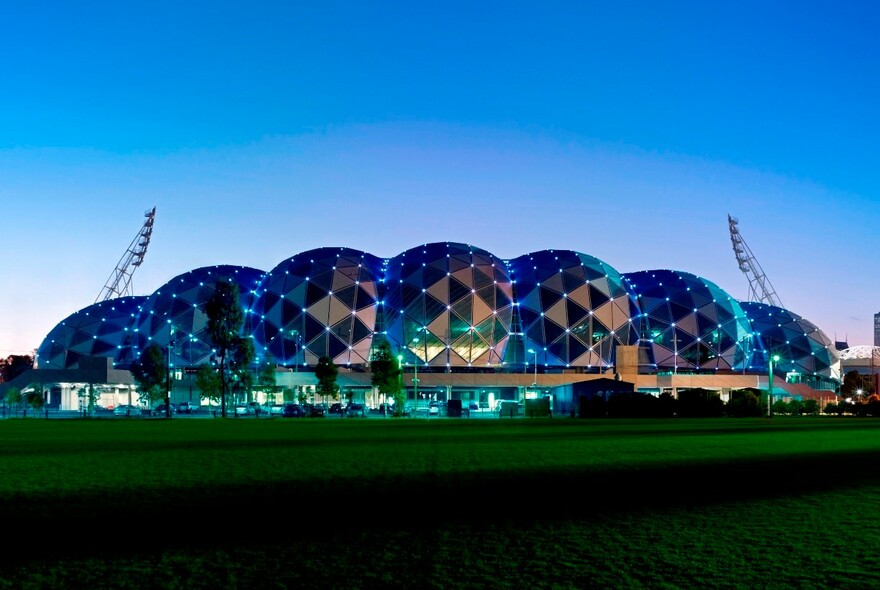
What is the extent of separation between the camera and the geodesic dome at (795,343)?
122 metres

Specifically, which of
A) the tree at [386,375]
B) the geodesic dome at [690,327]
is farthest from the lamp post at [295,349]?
the geodesic dome at [690,327]

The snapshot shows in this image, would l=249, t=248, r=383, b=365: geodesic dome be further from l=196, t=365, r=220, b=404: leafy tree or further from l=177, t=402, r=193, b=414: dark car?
l=196, t=365, r=220, b=404: leafy tree

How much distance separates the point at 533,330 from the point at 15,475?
81966 millimetres

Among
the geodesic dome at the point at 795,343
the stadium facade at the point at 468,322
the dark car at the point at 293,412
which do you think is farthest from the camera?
the geodesic dome at the point at 795,343

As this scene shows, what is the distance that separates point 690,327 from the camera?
10500cm

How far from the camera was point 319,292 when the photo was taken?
9469 centimetres

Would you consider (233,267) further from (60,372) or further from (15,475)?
(15,475)

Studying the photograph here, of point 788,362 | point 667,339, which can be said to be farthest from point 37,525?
point 788,362

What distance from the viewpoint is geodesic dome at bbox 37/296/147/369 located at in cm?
11588

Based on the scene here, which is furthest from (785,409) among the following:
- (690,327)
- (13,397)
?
(13,397)

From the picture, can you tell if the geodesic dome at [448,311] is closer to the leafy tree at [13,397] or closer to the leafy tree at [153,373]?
the leafy tree at [153,373]

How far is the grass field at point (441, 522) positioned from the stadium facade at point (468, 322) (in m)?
71.7

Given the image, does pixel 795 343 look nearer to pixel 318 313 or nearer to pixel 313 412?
pixel 318 313

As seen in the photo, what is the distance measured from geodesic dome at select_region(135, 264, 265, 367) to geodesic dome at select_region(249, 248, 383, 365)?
7.44 m
